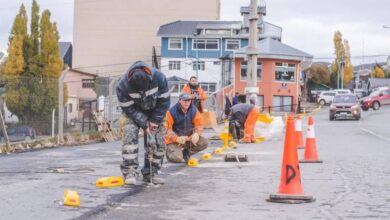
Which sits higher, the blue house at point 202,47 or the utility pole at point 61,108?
the blue house at point 202,47

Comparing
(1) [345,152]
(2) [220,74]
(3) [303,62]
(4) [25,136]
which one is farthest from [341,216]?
(2) [220,74]

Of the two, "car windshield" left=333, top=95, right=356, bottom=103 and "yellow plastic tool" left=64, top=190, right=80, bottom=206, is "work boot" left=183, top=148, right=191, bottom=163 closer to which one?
Result: "yellow plastic tool" left=64, top=190, right=80, bottom=206

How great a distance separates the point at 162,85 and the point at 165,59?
202ft

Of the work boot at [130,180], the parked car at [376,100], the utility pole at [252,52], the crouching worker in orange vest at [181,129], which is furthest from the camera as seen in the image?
the parked car at [376,100]

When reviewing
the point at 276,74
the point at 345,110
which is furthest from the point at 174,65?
the point at 345,110

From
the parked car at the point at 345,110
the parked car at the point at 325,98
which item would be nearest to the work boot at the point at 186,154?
the parked car at the point at 345,110

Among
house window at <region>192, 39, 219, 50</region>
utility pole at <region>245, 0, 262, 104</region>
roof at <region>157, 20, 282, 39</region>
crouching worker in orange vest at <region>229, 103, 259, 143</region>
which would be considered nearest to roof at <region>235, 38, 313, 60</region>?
roof at <region>157, 20, 282, 39</region>

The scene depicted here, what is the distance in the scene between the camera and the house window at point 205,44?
70.9 m

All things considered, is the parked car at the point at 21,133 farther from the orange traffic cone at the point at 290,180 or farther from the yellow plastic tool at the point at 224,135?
the orange traffic cone at the point at 290,180

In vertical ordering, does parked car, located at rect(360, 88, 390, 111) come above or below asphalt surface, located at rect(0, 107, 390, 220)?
above

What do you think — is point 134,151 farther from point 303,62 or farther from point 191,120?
point 303,62

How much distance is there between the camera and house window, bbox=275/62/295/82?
202ft

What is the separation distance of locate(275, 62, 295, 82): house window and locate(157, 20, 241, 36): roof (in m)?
10.1

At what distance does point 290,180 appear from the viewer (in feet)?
28.3
